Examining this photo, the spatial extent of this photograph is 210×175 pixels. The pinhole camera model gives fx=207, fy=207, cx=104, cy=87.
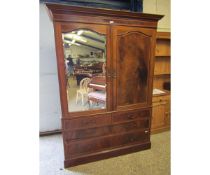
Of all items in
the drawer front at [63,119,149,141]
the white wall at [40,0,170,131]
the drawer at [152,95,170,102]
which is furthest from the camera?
the drawer at [152,95,170,102]

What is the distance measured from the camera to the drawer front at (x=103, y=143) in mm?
2615

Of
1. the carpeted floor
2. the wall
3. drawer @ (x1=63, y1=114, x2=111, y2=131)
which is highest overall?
the wall

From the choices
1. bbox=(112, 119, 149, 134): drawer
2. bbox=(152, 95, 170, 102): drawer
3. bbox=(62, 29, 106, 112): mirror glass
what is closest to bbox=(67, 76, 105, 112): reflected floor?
bbox=(62, 29, 106, 112): mirror glass

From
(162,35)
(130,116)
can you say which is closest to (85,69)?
(130,116)

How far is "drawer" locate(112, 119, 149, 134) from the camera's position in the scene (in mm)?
2859

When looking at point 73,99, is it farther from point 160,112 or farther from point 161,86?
point 161,86

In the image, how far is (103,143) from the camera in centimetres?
279

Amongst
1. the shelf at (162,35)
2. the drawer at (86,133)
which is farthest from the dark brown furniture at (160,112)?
the drawer at (86,133)

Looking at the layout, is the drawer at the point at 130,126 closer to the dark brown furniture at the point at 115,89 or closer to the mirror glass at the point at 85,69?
the dark brown furniture at the point at 115,89

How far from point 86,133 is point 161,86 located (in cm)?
220

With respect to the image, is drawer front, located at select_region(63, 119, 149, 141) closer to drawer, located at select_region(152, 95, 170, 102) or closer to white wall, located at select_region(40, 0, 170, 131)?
drawer, located at select_region(152, 95, 170, 102)

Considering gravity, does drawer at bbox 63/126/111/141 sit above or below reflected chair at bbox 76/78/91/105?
below

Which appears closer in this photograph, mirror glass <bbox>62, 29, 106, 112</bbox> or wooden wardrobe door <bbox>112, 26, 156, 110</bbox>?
mirror glass <bbox>62, 29, 106, 112</bbox>

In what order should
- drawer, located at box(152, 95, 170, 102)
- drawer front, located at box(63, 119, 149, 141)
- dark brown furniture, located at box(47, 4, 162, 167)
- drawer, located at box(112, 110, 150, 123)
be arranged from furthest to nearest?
drawer, located at box(152, 95, 170, 102), drawer, located at box(112, 110, 150, 123), drawer front, located at box(63, 119, 149, 141), dark brown furniture, located at box(47, 4, 162, 167)
